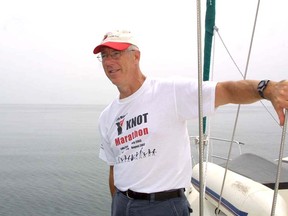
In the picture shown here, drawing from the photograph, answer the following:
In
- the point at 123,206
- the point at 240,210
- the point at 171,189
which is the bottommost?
the point at 240,210

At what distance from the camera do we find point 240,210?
3725 millimetres

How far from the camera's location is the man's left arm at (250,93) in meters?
1.43

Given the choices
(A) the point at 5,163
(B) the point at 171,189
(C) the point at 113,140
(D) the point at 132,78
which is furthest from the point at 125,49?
(A) the point at 5,163

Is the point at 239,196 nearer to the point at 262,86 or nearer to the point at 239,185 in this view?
the point at 239,185

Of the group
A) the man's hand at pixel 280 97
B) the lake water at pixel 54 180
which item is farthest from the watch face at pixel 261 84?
the lake water at pixel 54 180

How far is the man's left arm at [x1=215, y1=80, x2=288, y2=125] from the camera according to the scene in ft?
4.68

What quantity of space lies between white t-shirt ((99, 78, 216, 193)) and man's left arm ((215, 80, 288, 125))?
19 cm

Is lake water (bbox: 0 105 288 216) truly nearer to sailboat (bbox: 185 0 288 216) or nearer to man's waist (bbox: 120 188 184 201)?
sailboat (bbox: 185 0 288 216)

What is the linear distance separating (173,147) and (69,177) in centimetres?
1885

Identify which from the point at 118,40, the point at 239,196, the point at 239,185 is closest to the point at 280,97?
the point at 118,40

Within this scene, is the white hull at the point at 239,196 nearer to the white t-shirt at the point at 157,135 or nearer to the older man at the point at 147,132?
the older man at the point at 147,132

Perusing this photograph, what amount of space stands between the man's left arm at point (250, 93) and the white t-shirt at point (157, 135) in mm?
190

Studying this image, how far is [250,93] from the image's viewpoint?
1728mm

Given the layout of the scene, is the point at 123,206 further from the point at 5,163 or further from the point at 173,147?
the point at 5,163
